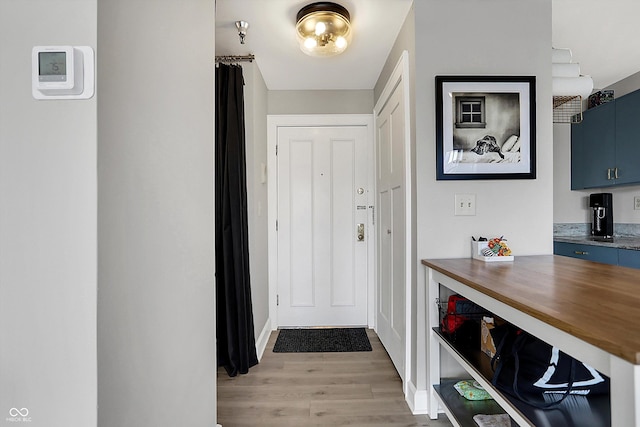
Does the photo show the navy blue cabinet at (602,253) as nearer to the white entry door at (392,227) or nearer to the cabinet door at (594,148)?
the cabinet door at (594,148)

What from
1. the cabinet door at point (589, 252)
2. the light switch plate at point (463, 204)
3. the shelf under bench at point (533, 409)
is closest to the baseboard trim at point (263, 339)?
the shelf under bench at point (533, 409)

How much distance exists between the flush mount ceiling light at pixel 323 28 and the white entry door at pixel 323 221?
1111 millimetres

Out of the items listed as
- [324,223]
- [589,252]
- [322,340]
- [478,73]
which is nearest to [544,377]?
[478,73]

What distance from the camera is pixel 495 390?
44.0 inches

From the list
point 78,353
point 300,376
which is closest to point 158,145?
point 78,353

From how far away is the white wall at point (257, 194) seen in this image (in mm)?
2482

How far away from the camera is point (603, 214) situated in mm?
3117

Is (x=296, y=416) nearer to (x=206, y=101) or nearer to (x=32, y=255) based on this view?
(x=32, y=255)

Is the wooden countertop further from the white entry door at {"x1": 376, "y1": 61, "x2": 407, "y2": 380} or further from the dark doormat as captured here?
the dark doormat

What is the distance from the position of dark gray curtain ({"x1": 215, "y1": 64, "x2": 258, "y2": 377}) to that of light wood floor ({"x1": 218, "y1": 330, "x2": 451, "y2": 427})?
226 mm

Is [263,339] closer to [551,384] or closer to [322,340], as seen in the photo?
[322,340]

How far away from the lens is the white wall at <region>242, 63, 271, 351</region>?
8.14ft

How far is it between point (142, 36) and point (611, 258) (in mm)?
3476

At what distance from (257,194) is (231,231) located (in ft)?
1.75
